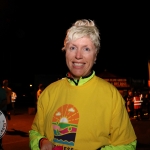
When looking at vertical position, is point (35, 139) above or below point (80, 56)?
below

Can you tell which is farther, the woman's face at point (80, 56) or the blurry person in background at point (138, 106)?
the blurry person in background at point (138, 106)

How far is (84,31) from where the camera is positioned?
7.22ft

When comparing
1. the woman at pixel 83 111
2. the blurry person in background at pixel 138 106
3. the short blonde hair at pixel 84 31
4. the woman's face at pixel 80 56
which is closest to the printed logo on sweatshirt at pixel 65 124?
the woman at pixel 83 111

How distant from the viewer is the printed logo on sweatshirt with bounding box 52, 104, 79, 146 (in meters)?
2.15

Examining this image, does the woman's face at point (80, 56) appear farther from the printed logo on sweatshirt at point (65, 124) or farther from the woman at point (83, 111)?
the printed logo on sweatshirt at point (65, 124)

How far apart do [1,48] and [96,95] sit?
160ft

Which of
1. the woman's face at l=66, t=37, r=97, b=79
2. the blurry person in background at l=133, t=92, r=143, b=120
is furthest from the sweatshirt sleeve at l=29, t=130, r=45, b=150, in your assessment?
the blurry person in background at l=133, t=92, r=143, b=120

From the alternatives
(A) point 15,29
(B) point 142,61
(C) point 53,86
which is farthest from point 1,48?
(C) point 53,86

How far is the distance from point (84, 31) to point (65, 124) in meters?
0.68

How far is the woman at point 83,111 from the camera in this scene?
211cm

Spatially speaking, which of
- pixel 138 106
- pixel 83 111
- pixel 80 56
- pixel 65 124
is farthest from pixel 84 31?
pixel 138 106

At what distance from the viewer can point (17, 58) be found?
53500 millimetres

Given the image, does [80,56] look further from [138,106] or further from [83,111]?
[138,106]

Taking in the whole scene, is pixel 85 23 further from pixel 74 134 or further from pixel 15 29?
pixel 15 29
